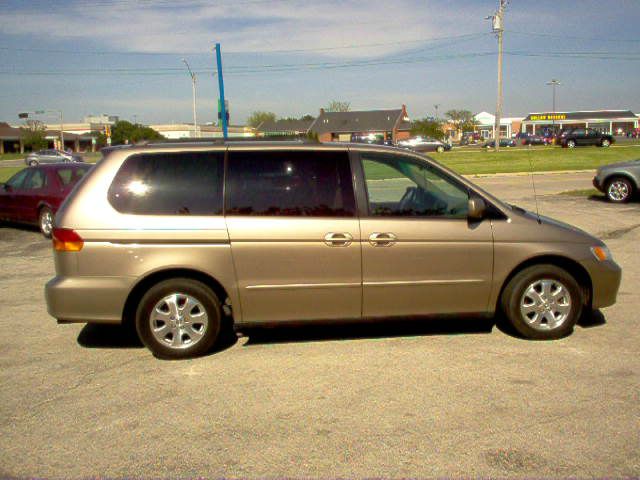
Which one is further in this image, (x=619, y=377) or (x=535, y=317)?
(x=535, y=317)

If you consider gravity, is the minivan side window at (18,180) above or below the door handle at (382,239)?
above

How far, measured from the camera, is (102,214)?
4.84 metres

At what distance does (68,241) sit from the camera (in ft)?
15.9

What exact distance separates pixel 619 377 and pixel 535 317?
0.96 meters

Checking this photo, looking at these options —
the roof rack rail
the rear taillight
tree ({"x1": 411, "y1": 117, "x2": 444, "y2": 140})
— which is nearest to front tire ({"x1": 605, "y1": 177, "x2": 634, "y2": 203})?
the roof rack rail

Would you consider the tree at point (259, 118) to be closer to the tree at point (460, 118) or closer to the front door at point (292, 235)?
the tree at point (460, 118)

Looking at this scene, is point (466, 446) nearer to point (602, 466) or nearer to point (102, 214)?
point (602, 466)

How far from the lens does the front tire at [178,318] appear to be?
4902 mm

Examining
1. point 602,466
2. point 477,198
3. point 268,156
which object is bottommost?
point 602,466

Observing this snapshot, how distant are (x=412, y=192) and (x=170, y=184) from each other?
210 centimetres

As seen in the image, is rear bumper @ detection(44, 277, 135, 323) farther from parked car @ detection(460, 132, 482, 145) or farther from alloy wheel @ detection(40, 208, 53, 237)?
parked car @ detection(460, 132, 482, 145)

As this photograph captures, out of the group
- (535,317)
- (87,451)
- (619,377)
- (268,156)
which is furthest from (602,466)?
(268,156)

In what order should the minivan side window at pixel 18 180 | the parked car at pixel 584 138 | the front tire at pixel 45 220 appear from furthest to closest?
1. the parked car at pixel 584 138
2. the minivan side window at pixel 18 180
3. the front tire at pixel 45 220

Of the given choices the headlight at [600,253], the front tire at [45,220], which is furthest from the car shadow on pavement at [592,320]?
the front tire at [45,220]
